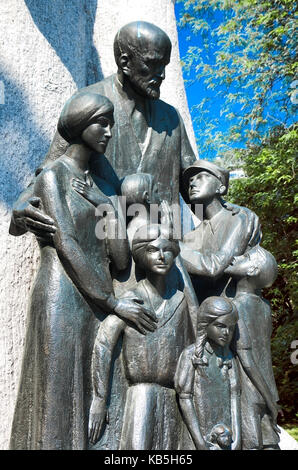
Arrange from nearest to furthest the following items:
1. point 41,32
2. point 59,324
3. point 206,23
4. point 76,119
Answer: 1. point 59,324
2. point 76,119
3. point 41,32
4. point 206,23

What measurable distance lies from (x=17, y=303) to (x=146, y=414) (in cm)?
124

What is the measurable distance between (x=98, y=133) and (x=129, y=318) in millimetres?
937

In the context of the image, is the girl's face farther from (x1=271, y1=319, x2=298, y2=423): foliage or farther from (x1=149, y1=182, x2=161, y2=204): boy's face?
(x1=271, y1=319, x2=298, y2=423): foliage

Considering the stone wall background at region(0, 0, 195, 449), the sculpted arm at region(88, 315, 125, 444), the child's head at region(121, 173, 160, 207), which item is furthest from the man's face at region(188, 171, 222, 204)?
the stone wall background at region(0, 0, 195, 449)

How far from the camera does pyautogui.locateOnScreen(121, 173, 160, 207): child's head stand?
3.41 meters

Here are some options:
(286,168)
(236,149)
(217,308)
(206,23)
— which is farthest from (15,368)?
(206,23)

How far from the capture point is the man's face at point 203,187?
371cm

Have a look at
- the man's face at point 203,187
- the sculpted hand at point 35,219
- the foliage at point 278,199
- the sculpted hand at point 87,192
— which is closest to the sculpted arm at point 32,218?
the sculpted hand at point 35,219

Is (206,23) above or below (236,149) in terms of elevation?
above

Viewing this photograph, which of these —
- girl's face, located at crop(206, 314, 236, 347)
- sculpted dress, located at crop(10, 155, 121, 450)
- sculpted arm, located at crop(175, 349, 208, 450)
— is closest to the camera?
sculpted dress, located at crop(10, 155, 121, 450)

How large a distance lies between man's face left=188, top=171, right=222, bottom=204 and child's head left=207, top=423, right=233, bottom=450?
4.31 ft

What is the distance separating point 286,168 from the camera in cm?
985

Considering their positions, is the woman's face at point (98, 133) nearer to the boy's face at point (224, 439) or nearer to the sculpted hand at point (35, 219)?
the sculpted hand at point (35, 219)
